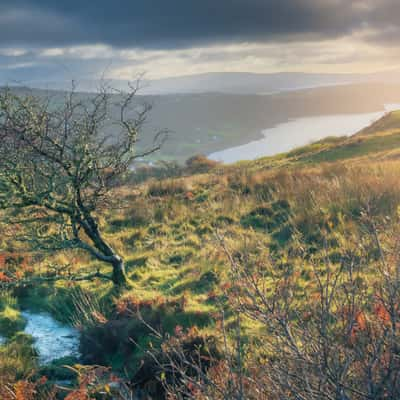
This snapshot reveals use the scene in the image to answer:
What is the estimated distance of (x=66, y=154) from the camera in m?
6.74

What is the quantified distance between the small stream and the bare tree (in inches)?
38.3

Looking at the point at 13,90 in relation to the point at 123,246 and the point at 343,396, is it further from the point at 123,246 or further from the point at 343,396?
the point at 343,396

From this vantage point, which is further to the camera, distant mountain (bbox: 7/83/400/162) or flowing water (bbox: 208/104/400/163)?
distant mountain (bbox: 7/83/400/162)

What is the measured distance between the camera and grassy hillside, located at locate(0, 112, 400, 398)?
18.3 feet

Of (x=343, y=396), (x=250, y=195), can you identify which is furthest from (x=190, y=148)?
(x=343, y=396)

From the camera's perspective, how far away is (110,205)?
7773mm

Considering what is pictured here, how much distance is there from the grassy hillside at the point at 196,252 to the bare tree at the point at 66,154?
0.97 m

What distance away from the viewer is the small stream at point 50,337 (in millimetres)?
5922

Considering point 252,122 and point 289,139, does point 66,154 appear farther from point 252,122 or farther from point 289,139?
point 252,122

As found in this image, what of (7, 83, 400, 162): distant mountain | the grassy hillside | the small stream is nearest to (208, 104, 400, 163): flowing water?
(7, 83, 400, 162): distant mountain

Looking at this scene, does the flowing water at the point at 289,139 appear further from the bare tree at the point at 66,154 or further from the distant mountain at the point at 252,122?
the bare tree at the point at 66,154

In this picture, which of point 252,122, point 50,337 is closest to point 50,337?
point 50,337

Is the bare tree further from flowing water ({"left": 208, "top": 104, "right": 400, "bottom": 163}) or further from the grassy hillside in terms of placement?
flowing water ({"left": 208, "top": 104, "right": 400, "bottom": 163})

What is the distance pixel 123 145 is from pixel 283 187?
6.50 metres
